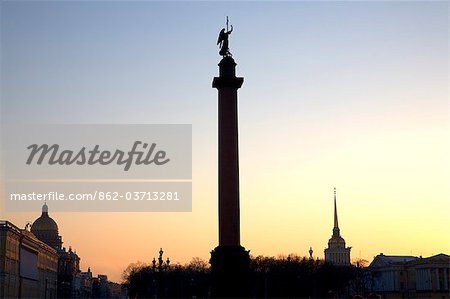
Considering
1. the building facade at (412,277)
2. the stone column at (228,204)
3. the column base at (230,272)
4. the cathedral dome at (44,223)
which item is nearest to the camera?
the column base at (230,272)

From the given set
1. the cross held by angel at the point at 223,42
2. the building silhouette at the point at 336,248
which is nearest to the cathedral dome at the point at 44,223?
the building silhouette at the point at 336,248

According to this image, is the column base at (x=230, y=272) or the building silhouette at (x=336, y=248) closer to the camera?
the column base at (x=230, y=272)

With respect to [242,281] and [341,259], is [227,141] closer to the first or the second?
[242,281]

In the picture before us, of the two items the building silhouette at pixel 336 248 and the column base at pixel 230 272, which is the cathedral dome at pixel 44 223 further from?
the column base at pixel 230 272

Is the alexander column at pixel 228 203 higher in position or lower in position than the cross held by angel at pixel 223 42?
lower

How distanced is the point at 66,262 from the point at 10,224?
77.1 metres

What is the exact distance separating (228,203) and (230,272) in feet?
14.4

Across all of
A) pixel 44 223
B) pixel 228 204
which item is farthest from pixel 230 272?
pixel 44 223

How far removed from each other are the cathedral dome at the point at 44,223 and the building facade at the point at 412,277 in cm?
6682

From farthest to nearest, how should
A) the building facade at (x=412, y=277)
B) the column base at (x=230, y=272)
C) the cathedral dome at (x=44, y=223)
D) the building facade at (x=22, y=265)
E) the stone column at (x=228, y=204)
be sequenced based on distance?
the cathedral dome at (x=44, y=223)
the building facade at (x=412, y=277)
the building facade at (x=22, y=265)
the stone column at (x=228, y=204)
the column base at (x=230, y=272)

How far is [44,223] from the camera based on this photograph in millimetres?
150375

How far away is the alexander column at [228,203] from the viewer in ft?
148

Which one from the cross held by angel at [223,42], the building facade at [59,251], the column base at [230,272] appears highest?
the cross held by angel at [223,42]

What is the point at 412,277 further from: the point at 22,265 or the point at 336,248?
the point at 22,265
